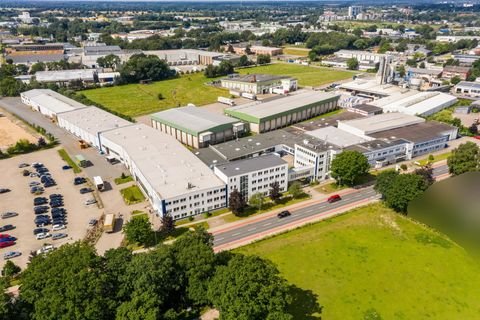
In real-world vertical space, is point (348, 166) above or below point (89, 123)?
below

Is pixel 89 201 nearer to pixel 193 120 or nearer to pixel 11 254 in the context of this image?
pixel 11 254

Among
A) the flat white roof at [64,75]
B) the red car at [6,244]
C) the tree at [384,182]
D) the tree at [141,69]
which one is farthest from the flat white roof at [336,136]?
the flat white roof at [64,75]

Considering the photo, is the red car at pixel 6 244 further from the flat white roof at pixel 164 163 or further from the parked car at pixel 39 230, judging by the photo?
the flat white roof at pixel 164 163

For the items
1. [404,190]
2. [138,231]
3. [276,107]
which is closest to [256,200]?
[138,231]

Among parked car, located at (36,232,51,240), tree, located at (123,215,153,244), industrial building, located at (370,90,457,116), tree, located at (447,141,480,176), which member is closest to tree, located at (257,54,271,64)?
industrial building, located at (370,90,457,116)

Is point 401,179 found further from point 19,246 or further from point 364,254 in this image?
point 19,246

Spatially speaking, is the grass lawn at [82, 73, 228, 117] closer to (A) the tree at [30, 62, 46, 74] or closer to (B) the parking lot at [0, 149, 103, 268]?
(B) the parking lot at [0, 149, 103, 268]
